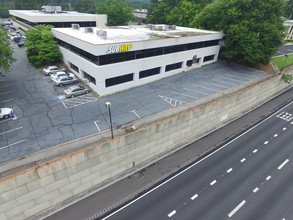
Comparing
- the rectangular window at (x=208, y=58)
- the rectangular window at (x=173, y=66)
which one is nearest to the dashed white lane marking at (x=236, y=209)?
the rectangular window at (x=173, y=66)

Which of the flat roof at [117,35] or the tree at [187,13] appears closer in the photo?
the flat roof at [117,35]

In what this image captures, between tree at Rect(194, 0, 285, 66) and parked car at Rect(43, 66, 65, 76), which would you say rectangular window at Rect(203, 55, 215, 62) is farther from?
parked car at Rect(43, 66, 65, 76)

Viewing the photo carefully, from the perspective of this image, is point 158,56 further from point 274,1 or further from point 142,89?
point 274,1

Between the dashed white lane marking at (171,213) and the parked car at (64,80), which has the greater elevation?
the parked car at (64,80)

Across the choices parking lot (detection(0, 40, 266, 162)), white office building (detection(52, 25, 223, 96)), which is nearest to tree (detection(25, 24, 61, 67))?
white office building (detection(52, 25, 223, 96))

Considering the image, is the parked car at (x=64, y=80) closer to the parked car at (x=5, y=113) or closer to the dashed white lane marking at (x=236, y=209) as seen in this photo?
the parked car at (x=5, y=113)

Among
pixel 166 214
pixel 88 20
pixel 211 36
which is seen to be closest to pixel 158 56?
pixel 211 36
